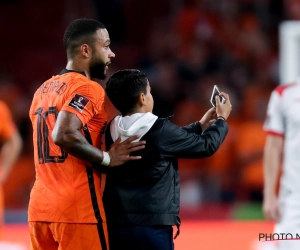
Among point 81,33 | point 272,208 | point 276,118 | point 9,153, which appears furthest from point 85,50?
point 9,153

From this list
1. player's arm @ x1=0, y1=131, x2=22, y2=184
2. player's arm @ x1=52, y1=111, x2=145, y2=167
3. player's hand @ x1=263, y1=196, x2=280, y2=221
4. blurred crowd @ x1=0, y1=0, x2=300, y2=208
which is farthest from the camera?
blurred crowd @ x1=0, y1=0, x2=300, y2=208

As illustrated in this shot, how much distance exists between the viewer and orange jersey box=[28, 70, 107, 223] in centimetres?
383

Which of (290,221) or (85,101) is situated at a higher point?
(85,101)

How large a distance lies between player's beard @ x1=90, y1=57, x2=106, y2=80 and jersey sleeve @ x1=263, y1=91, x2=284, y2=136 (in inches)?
45.1

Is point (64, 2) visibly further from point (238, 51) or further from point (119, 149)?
point (119, 149)

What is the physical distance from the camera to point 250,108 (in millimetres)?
9914

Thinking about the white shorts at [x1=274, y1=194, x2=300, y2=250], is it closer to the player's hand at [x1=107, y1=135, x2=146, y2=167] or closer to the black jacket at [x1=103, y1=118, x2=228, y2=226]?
the black jacket at [x1=103, y1=118, x2=228, y2=226]

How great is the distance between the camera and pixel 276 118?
4.55 metres

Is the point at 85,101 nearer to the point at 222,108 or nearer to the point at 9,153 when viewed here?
the point at 222,108

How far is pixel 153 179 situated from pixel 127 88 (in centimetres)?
50

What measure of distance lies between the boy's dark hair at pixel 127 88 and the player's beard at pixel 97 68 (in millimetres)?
141

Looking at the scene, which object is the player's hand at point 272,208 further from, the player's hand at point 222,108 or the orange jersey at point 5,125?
the orange jersey at point 5,125

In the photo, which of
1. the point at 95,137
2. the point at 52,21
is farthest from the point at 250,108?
the point at 95,137

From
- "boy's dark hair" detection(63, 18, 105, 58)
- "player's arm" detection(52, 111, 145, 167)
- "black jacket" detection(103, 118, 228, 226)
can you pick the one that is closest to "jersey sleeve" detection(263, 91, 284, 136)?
"black jacket" detection(103, 118, 228, 226)
